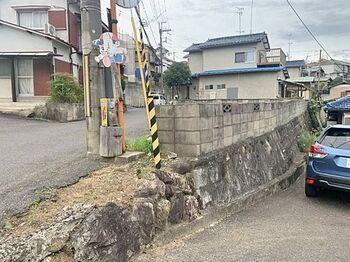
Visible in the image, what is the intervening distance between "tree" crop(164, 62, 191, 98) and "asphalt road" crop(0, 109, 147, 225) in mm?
26967

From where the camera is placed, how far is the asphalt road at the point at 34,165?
3923mm

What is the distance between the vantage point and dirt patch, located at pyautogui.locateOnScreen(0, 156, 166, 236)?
130 inches

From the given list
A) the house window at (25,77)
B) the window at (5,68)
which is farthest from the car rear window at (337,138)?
the window at (5,68)

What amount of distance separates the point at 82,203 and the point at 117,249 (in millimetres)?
683

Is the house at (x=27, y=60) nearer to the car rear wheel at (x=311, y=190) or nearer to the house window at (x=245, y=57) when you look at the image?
the car rear wheel at (x=311, y=190)

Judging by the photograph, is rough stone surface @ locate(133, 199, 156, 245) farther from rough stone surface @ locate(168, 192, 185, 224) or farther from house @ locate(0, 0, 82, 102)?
house @ locate(0, 0, 82, 102)

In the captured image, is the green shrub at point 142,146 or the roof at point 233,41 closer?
the green shrub at point 142,146

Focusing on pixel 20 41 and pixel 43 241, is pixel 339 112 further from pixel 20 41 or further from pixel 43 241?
pixel 20 41

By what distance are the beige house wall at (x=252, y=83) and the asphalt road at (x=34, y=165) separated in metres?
24.3

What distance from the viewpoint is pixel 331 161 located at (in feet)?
21.4

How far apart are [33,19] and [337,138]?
64.5 feet

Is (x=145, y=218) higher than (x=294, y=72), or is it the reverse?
(x=294, y=72)

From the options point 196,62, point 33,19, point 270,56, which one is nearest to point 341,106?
point 270,56

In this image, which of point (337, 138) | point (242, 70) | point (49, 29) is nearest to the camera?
point (337, 138)
